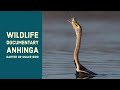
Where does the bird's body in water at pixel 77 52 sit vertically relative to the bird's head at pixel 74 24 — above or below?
below

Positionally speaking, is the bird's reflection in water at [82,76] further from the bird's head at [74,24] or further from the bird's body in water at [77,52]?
the bird's head at [74,24]

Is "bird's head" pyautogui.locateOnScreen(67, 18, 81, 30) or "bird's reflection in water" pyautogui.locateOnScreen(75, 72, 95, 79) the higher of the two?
"bird's head" pyautogui.locateOnScreen(67, 18, 81, 30)

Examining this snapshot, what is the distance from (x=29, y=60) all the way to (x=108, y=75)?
1.12 meters

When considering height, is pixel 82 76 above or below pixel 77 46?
below

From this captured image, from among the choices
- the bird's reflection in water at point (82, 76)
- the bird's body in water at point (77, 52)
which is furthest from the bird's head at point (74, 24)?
the bird's reflection in water at point (82, 76)

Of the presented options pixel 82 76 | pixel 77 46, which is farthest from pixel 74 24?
pixel 82 76

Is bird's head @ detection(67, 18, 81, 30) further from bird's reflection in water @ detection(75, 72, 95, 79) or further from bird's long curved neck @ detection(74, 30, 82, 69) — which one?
bird's reflection in water @ detection(75, 72, 95, 79)

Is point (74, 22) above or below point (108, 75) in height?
above

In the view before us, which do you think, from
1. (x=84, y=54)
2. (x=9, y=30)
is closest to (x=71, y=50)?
(x=84, y=54)

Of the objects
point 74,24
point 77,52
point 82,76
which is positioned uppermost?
point 74,24

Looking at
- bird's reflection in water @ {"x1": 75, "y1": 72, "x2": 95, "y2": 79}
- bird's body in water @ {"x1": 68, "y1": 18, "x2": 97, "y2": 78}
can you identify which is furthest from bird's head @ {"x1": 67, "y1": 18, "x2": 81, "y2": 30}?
bird's reflection in water @ {"x1": 75, "y1": 72, "x2": 95, "y2": 79}

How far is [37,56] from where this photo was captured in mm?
11688

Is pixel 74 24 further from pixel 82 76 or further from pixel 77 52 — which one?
pixel 82 76

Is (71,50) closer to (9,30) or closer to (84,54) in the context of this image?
(84,54)
